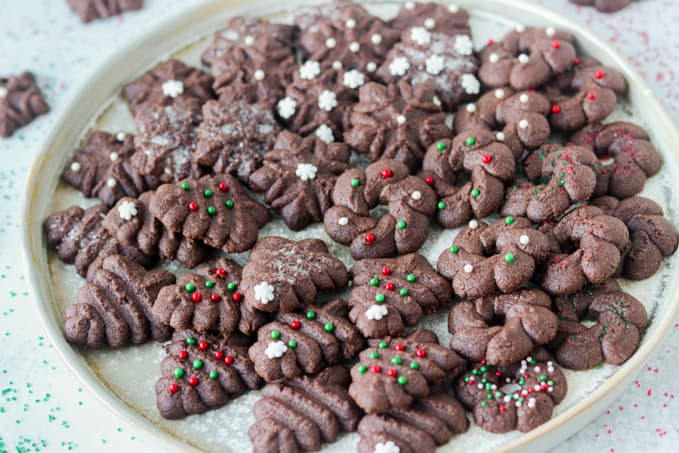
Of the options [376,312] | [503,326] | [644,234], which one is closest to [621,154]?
[644,234]

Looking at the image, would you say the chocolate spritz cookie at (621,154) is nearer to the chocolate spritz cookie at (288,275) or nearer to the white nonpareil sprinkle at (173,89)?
the chocolate spritz cookie at (288,275)

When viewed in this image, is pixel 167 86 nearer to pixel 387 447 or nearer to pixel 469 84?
pixel 469 84

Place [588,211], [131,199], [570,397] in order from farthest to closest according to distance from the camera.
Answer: [131,199] → [588,211] → [570,397]

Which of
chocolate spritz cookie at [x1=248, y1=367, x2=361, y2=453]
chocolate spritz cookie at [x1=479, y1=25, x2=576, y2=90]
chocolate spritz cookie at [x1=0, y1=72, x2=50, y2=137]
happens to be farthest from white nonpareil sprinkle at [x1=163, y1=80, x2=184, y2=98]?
chocolate spritz cookie at [x1=248, y1=367, x2=361, y2=453]

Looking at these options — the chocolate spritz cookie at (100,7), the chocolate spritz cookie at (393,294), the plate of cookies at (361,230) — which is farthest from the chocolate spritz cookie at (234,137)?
the chocolate spritz cookie at (100,7)

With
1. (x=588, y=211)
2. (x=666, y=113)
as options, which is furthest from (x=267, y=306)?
(x=666, y=113)

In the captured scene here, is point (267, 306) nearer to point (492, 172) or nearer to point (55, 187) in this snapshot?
point (492, 172)

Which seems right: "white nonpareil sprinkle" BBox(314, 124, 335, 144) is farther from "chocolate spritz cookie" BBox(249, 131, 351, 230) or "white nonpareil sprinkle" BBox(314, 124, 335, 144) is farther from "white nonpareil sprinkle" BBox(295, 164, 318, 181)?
"white nonpareil sprinkle" BBox(295, 164, 318, 181)
